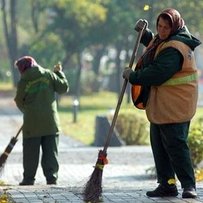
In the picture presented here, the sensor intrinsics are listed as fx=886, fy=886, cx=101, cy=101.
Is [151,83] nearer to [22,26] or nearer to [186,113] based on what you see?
[186,113]

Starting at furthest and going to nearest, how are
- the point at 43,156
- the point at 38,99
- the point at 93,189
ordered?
1. the point at 43,156
2. the point at 38,99
3. the point at 93,189

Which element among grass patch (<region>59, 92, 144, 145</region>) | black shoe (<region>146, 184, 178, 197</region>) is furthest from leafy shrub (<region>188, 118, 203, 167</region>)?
grass patch (<region>59, 92, 144, 145</region>)

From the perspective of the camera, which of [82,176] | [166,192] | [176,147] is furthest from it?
[82,176]

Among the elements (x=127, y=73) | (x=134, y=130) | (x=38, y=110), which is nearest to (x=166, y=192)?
(x=127, y=73)

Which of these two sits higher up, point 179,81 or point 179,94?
point 179,81

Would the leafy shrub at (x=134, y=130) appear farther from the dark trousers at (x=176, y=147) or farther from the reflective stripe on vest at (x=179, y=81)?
the reflective stripe on vest at (x=179, y=81)

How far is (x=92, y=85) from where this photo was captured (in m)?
52.0

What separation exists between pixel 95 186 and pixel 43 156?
359 cm

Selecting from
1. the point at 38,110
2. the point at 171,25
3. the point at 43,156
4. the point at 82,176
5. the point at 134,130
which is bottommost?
the point at 134,130

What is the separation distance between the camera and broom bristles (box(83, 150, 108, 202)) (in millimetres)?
8117

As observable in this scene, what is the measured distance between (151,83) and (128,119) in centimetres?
1274

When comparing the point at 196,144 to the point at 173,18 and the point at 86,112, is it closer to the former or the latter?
the point at 173,18

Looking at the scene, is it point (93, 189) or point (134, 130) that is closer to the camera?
point (93, 189)

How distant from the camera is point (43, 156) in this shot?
11703 millimetres
